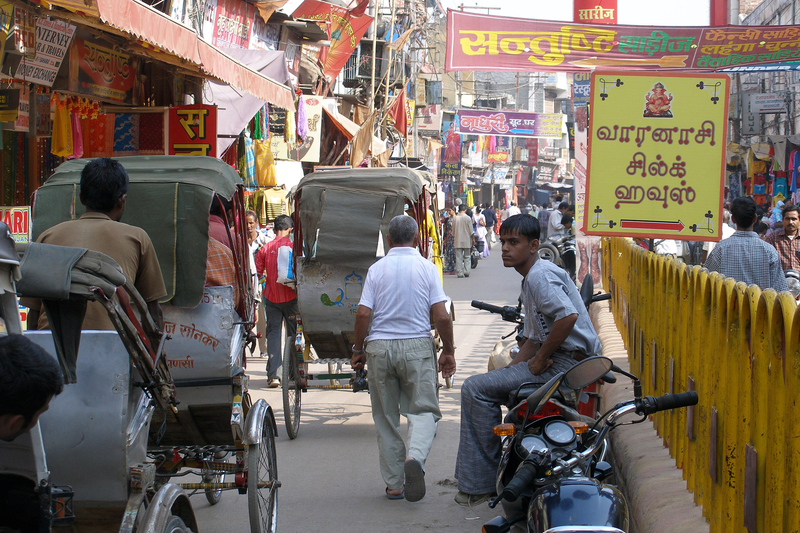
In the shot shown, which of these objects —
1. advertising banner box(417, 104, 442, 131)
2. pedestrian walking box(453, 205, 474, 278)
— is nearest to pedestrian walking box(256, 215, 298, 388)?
pedestrian walking box(453, 205, 474, 278)

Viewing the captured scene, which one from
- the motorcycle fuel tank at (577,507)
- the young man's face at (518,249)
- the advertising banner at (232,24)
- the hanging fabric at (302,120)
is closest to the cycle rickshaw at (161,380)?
the motorcycle fuel tank at (577,507)

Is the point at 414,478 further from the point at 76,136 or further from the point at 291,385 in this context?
the point at 76,136

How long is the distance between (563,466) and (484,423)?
3.98 ft

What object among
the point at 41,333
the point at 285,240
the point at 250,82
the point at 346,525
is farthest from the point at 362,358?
the point at 250,82

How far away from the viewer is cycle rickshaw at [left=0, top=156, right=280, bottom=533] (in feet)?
9.50

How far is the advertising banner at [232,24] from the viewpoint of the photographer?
44.9 feet

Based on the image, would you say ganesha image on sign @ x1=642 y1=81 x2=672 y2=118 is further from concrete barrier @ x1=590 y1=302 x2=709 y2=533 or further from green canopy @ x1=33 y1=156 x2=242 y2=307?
green canopy @ x1=33 y1=156 x2=242 y2=307

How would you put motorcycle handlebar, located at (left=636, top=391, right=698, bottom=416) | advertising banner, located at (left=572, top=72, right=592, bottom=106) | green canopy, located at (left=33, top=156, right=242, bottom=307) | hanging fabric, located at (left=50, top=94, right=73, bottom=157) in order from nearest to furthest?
motorcycle handlebar, located at (left=636, top=391, right=698, bottom=416)
green canopy, located at (left=33, top=156, right=242, bottom=307)
hanging fabric, located at (left=50, top=94, right=73, bottom=157)
advertising banner, located at (left=572, top=72, right=592, bottom=106)

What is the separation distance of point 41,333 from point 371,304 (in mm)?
2700

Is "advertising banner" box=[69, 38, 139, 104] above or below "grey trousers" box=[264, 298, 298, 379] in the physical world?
above

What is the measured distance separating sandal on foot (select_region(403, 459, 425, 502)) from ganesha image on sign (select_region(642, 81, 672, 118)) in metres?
2.79

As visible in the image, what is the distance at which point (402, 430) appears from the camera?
721cm

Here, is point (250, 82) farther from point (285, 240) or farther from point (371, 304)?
point (371, 304)

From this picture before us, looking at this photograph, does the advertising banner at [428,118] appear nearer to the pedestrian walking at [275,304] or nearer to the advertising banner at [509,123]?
the advertising banner at [509,123]
